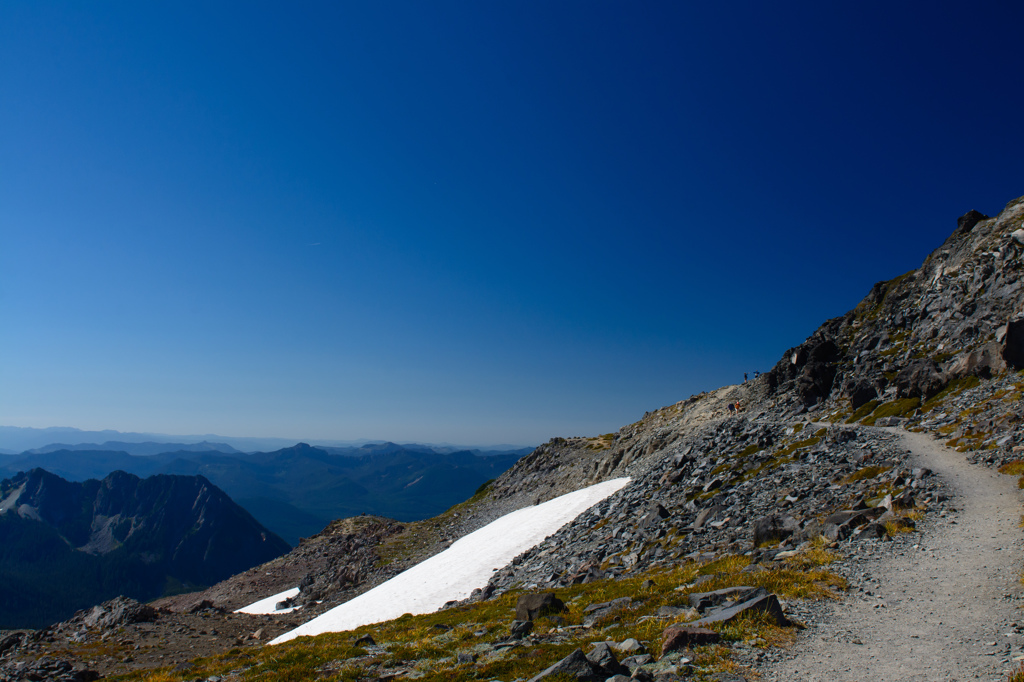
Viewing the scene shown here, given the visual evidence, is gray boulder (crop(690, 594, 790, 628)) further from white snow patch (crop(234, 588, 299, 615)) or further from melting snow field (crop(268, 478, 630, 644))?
white snow patch (crop(234, 588, 299, 615))

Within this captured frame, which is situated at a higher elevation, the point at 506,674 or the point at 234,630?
the point at 506,674

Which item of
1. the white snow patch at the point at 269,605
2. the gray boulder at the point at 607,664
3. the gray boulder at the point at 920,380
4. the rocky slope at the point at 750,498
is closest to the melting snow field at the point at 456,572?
the rocky slope at the point at 750,498

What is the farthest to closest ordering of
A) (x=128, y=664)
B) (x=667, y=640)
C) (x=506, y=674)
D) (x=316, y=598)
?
(x=316, y=598)
(x=128, y=664)
(x=506, y=674)
(x=667, y=640)

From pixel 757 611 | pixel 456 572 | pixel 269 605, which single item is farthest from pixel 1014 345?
pixel 269 605

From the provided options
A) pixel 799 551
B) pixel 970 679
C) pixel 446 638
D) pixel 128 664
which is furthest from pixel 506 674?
pixel 128 664

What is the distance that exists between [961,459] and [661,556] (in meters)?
19.4

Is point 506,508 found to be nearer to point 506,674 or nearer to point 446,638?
point 446,638

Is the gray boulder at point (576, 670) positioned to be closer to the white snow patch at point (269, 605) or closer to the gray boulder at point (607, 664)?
the gray boulder at point (607, 664)

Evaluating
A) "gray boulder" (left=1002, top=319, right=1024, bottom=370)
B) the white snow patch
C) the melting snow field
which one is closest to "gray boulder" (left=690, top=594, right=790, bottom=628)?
the melting snow field

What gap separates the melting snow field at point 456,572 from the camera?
37.3m

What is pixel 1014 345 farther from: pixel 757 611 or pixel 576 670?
pixel 576 670

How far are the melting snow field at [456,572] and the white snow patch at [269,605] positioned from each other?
56.4 feet

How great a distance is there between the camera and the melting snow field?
37281mm

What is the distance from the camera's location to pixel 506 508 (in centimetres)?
7106
